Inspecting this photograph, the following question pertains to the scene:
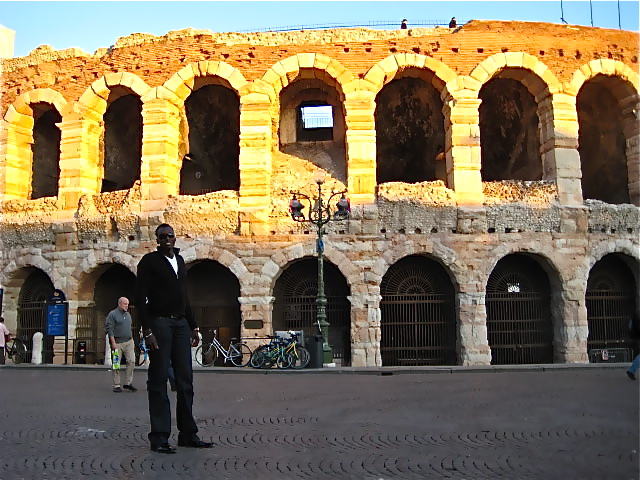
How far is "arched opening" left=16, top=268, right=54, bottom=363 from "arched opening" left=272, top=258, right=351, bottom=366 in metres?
7.48

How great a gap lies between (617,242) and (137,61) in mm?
15063

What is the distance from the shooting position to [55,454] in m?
5.06

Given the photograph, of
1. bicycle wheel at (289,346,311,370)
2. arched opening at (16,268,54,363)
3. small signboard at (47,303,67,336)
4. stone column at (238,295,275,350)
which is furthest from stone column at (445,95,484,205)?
arched opening at (16,268,54,363)

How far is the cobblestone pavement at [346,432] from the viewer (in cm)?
455

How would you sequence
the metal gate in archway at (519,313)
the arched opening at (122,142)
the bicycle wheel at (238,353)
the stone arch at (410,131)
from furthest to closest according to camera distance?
the arched opening at (122,142)
the stone arch at (410,131)
the metal gate in archway at (519,313)
the bicycle wheel at (238,353)

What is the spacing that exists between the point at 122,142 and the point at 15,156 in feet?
12.1

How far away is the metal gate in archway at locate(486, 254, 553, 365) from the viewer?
17.5 metres

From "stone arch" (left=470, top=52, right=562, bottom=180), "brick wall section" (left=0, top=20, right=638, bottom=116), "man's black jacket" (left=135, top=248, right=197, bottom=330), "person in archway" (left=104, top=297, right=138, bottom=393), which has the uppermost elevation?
"brick wall section" (left=0, top=20, right=638, bottom=116)

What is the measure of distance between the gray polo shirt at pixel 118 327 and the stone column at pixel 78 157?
29.8ft

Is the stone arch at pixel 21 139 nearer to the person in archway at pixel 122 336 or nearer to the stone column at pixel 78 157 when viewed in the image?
the stone column at pixel 78 157

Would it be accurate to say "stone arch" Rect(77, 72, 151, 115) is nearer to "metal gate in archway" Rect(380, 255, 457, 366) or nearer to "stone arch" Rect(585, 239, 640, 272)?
"metal gate in archway" Rect(380, 255, 457, 366)

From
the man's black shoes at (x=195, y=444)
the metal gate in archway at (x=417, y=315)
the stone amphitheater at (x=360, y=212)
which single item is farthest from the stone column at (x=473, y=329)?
the man's black shoes at (x=195, y=444)

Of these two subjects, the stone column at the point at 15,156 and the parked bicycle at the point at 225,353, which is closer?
the parked bicycle at the point at 225,353

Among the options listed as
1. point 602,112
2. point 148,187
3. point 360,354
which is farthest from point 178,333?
point 602,112
